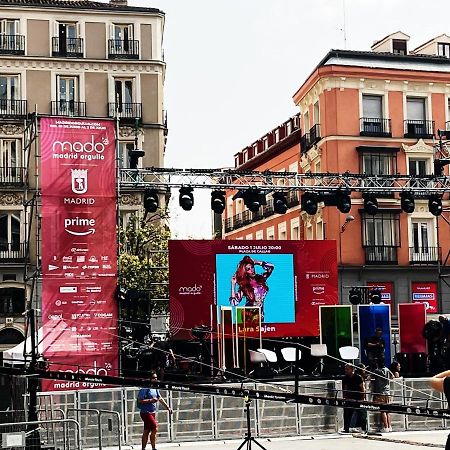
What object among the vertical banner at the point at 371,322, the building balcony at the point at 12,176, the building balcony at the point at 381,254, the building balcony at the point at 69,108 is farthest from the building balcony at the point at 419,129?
the vertical banner at the point at 371,322

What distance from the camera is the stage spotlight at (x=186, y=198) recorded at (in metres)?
25.3

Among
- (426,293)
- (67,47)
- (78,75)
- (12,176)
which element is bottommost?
(426,293)

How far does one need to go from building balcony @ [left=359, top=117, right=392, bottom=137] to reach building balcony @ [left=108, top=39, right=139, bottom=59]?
10.8 meters

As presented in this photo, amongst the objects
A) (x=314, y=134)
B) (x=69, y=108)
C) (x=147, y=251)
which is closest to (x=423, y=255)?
(x=314, y=134)

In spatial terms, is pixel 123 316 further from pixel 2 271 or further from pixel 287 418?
pixel 2 271

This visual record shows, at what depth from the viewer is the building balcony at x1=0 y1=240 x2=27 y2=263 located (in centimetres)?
3912

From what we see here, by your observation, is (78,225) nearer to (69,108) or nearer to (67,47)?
(69,108)

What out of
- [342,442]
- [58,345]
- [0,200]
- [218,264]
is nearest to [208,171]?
[218,264]

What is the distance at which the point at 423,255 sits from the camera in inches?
1673

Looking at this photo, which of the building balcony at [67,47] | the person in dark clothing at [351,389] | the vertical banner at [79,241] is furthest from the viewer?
the building balcony at [67,47]

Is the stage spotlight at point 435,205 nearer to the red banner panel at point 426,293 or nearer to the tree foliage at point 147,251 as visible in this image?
the tree foliage at point 147,251

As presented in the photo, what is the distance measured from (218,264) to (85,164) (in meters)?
7.87

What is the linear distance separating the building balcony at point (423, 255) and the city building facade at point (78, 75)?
39.9 ft

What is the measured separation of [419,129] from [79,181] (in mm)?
25979
